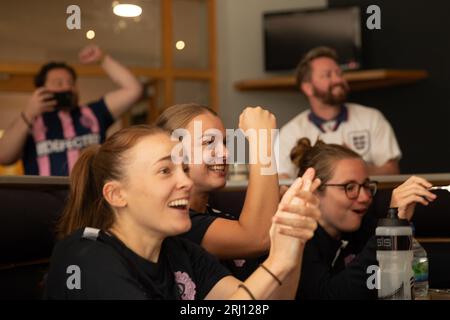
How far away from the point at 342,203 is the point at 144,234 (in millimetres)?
679

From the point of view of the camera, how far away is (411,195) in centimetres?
148

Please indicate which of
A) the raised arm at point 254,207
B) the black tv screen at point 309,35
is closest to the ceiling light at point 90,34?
the black tv screen at point 309,35

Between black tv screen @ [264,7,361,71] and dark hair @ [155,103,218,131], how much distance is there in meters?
3.20

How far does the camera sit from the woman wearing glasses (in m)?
1.48

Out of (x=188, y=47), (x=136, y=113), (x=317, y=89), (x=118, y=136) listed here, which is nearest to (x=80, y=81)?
(x=136, y=113)

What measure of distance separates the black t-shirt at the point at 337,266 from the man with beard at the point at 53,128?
142 cm

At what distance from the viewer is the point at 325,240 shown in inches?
68.9

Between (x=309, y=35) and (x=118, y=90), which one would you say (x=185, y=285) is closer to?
(x=118, y=90)

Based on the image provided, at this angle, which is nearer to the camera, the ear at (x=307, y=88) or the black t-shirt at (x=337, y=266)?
the black t-shirt at (x=337, y=266)

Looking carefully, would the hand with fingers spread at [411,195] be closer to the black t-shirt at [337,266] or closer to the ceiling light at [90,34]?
the black t-shirt at [337,266]

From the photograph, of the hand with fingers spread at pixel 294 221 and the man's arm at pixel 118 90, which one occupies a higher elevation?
the man's arm at pixel 118 90

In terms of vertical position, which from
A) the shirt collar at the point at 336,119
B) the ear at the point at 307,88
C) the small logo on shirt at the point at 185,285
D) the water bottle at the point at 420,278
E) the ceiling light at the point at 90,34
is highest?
the ceiling light at the point at 90,34

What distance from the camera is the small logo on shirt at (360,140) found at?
3.16m

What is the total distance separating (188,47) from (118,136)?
3757mm
